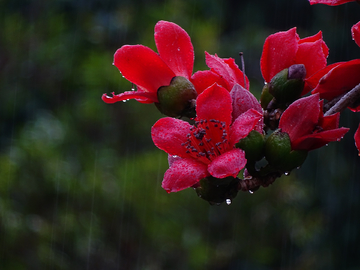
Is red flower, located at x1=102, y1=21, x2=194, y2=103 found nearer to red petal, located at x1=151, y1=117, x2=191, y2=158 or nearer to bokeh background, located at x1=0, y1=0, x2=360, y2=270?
red petal, located at x1=151, y1=117, x2=191, y2=158

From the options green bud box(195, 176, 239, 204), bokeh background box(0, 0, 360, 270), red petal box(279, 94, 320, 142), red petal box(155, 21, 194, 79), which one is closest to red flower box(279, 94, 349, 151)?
red petal box(279, 94, 320, 142)

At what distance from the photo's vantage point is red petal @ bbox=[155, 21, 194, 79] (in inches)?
28.6

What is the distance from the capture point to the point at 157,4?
12.0 ft

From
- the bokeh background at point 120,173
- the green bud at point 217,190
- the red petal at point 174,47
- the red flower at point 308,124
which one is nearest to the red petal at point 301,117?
the red flower at point 308,124

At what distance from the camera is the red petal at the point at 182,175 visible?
58 centimetres

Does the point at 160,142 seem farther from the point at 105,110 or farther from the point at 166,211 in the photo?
the point at 105,110

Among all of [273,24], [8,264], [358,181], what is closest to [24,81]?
[8,264]

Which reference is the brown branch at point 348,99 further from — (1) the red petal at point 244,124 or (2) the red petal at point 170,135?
(2) the red petal at point 170,135

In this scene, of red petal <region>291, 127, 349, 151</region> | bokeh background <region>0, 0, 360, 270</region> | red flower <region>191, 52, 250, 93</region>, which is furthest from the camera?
bokeh background <region>0, 0, 360, 270</region>

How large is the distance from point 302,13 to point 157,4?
124 centimetres

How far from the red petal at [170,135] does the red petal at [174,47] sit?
0.13 metres

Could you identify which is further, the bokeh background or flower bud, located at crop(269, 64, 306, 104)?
the bokeh background

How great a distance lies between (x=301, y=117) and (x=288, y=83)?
0.34 ft

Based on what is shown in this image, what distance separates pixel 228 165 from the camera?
0.57 metres
